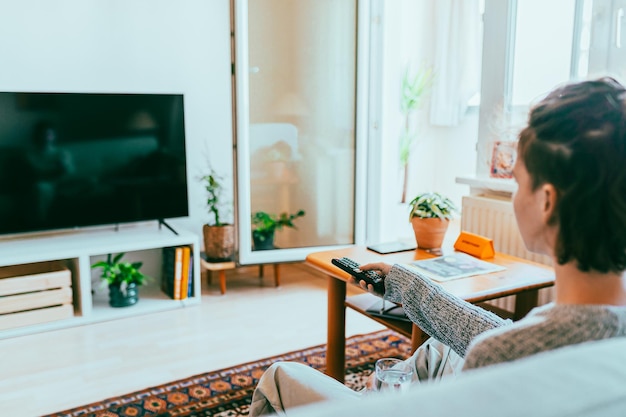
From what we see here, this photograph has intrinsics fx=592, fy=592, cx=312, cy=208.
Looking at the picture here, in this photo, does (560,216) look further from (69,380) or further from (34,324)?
(34,324)

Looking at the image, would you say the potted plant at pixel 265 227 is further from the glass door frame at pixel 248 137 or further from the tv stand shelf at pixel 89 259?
the tv stand shelf at pixel 89 259

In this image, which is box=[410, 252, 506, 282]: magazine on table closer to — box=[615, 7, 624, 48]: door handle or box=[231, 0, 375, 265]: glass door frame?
box=[615, 7, 624, 48]: door handle

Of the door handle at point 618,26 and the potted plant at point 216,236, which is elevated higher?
the door handle at point 618,26

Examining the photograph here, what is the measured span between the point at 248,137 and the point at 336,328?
1.65 metres

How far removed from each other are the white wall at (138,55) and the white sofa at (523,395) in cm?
297

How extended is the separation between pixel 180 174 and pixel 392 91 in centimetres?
151

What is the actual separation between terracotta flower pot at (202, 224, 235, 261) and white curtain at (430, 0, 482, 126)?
272 centimetres

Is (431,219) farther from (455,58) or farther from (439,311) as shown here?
(455,58)

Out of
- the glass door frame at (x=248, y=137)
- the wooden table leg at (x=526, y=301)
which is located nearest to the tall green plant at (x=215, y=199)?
the glass door frame at (x=248, y=137)

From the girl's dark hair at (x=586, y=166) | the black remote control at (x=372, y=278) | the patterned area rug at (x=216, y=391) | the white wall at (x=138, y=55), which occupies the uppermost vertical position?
the white wall at (x=138, y=55)

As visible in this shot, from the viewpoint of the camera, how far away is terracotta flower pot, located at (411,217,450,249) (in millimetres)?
2336

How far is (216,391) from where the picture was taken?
2279mm

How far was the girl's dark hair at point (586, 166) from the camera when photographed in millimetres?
729

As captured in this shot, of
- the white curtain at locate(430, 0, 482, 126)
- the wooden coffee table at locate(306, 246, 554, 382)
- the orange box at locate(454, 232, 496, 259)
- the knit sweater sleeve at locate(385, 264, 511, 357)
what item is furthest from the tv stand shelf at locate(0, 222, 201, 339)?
the white curtain at locate(430, 0, 482, 126)
